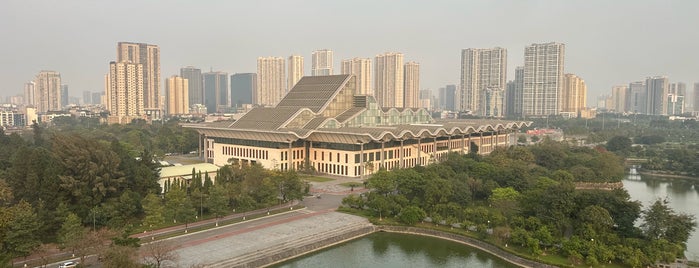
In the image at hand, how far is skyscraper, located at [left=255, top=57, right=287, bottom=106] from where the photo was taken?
112 metres

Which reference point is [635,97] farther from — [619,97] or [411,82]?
[411,82]

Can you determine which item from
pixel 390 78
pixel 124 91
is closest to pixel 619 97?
pixel 390 78

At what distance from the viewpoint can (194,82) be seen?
527ft

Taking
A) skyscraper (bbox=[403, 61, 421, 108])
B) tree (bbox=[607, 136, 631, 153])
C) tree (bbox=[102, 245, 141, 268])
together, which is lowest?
tree (bbox=[102, 245, 141, 268])

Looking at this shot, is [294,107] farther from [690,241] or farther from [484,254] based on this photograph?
[690,241]

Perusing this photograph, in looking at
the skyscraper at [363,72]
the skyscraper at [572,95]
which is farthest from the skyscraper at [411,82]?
the skyscraper at [572,95]

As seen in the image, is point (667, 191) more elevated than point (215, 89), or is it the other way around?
point (215, 89)

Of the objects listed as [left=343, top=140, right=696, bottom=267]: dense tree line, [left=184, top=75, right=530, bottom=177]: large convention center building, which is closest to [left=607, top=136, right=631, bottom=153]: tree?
[left=184, top=75, right=530, bottom=177]: large convention center building

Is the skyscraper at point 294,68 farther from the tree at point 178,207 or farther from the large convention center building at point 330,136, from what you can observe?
the tree at point 178,207

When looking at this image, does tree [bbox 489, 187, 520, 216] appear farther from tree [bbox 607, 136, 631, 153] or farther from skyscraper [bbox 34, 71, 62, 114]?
skyscraper [bbox 34, 71, 62, 114]

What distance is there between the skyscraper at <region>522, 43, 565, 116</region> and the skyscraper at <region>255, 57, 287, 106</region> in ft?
183

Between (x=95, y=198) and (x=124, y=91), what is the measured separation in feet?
251

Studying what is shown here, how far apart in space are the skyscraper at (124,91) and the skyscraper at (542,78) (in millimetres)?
82210

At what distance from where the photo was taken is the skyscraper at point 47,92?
124 meters
